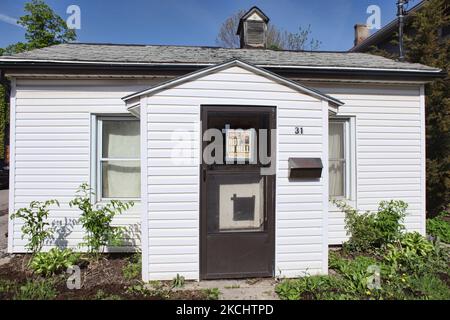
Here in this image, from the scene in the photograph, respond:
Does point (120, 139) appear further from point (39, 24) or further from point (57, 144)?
point (39, 24)

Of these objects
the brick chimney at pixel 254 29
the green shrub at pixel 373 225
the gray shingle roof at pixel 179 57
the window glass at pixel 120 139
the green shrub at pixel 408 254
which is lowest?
the green shrub at pixel 408 254

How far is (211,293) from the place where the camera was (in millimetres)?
3213

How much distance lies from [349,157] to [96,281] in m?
4.66

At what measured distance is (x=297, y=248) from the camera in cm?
363

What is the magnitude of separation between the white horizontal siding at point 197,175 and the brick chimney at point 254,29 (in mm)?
4029

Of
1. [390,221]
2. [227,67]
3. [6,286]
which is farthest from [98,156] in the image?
[390,221]

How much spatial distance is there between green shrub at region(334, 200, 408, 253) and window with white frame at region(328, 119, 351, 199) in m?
0.27

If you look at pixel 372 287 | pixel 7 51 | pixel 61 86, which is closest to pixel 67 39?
Result: pixel 7 51

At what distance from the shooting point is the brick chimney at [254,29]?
278 inches

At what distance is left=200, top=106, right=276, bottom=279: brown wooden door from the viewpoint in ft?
11.5

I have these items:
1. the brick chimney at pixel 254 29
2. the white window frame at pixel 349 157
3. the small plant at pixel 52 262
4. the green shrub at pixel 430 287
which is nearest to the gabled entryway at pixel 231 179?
the green shrub at pixel 430 287

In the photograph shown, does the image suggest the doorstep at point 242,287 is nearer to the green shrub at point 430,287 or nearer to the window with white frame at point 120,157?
the green shrub at point 430,287

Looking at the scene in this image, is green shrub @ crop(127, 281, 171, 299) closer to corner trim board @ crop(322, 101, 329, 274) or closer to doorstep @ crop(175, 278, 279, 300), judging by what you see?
doorstep @ crop(175, 278, 279, 300)
